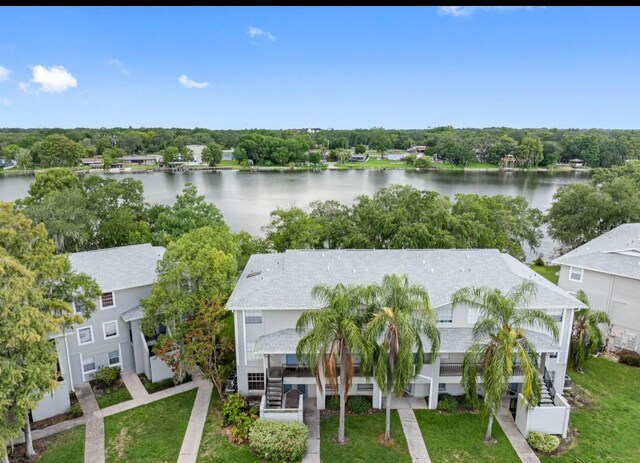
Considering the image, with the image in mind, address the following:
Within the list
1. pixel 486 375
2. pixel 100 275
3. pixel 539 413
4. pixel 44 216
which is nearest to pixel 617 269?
pixel 539 413

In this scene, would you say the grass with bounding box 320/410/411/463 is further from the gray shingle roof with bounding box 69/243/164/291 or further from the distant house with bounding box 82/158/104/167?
the distant house with bounding box 82/158/104/167

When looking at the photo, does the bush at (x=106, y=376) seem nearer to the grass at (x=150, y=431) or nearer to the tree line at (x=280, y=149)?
the grass at (x=150, y=431)

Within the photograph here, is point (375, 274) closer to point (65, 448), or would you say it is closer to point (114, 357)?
point (114, 357)

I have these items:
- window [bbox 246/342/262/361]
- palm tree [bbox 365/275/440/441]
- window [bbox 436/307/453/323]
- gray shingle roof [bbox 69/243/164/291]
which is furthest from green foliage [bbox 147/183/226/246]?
palm tree [bbox 365/275/440/441]

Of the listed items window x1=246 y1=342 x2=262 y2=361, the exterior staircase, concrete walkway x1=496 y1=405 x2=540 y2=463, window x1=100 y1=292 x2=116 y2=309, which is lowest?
concrete walkway x1=496 y1=405 x2=540 y2=463

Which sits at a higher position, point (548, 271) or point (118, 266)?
point (118, 266)

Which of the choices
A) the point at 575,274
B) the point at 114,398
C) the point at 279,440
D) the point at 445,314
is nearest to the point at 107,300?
the point at 114,398
